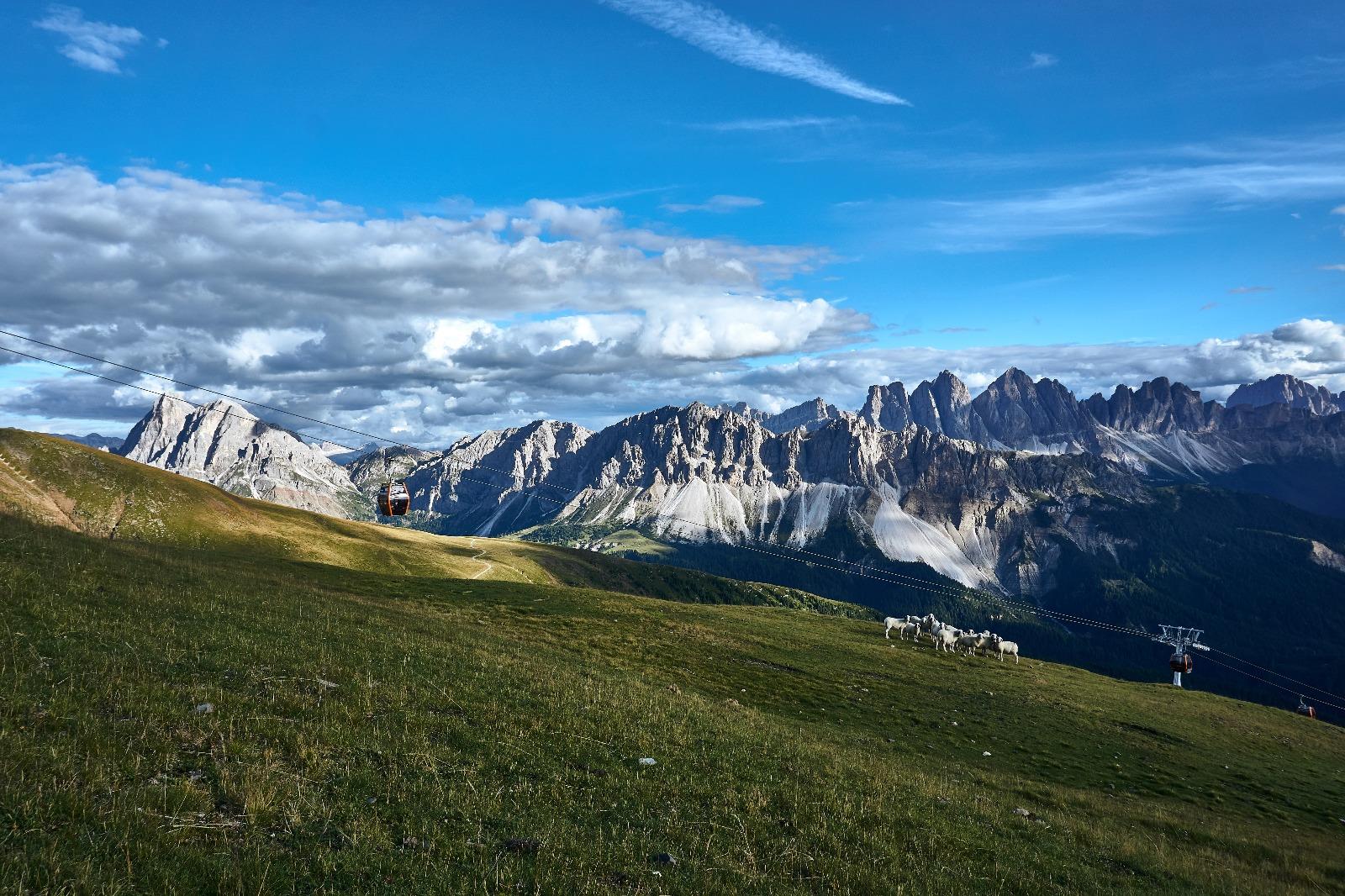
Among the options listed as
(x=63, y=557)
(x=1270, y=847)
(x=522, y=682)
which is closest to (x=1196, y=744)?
(x=1270, y=847)

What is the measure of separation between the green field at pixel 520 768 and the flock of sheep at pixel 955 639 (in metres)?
21.1

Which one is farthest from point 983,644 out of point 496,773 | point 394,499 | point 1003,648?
point 496,773

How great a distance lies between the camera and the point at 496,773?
628 inches

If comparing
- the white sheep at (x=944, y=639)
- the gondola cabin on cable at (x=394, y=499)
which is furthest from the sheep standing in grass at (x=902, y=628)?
the gondola cabin on cable at (x=394, y=499)

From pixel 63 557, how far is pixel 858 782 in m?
36.3

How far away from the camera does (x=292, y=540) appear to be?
100 meters

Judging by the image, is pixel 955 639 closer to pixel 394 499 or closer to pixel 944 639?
pixel 944 639

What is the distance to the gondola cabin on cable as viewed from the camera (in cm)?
6269

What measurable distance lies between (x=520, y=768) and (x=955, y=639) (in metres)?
64.8

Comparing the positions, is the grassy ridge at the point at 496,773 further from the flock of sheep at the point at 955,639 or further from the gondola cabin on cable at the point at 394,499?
the flock of sheep at the point at 955,639

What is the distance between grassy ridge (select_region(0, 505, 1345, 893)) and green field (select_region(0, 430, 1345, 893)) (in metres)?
0.09

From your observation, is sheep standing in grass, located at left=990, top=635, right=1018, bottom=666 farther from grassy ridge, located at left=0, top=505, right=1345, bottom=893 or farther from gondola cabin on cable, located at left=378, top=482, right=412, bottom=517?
gondola cabin on cable, located at left=378, top=482, right=412, bottom=517

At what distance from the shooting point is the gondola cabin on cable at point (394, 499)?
2468 inches

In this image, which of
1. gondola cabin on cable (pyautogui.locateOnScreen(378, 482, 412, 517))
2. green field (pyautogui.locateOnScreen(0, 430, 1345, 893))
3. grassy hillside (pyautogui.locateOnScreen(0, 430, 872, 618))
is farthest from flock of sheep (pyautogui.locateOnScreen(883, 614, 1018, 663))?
grassy hillside (pyautogui.locateOnScreen(0, 430, 872, 618))
